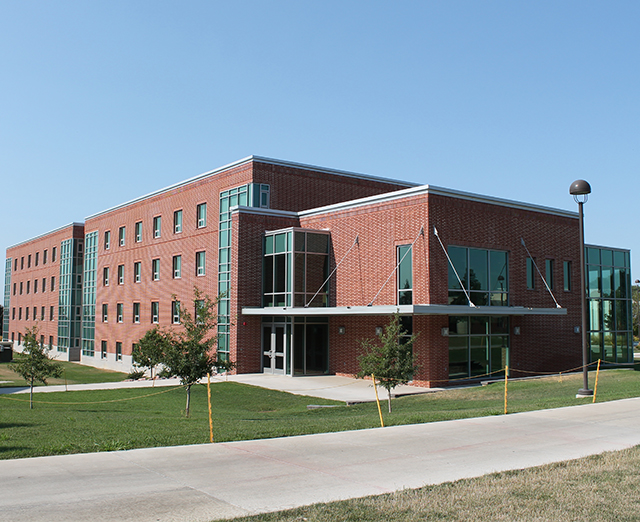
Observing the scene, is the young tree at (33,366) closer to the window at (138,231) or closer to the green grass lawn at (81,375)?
the green grass lawn at (81,375)

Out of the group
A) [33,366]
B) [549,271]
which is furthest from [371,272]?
[33,366]

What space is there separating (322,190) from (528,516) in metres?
28.3

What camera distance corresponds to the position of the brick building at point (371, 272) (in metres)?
25.3

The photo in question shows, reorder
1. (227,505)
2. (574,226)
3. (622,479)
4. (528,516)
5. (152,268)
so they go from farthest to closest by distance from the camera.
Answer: (152,268)
(574,226)
(622,479)
(227,505)
(528,516)

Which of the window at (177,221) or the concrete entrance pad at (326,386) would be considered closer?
the concrete entrance pad at (326,386)

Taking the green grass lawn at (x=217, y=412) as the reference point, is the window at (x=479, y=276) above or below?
above

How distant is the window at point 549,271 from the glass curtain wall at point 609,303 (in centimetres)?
416

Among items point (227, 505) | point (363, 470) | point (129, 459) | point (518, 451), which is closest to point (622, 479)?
point (518, 451)

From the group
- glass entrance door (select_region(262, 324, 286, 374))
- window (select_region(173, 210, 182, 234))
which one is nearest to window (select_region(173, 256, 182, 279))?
window (select_region(173, 210, 182, 234))

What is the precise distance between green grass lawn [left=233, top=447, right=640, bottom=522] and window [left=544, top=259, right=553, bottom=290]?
2181 centimetres

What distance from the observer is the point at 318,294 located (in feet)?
96.6

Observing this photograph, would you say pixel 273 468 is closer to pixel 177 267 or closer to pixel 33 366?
pixel 33 366

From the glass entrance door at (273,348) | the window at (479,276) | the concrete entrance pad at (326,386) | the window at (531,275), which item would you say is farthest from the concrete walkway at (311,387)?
the window at (531,275)

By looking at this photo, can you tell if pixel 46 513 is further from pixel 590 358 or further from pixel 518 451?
pixel 590 358
